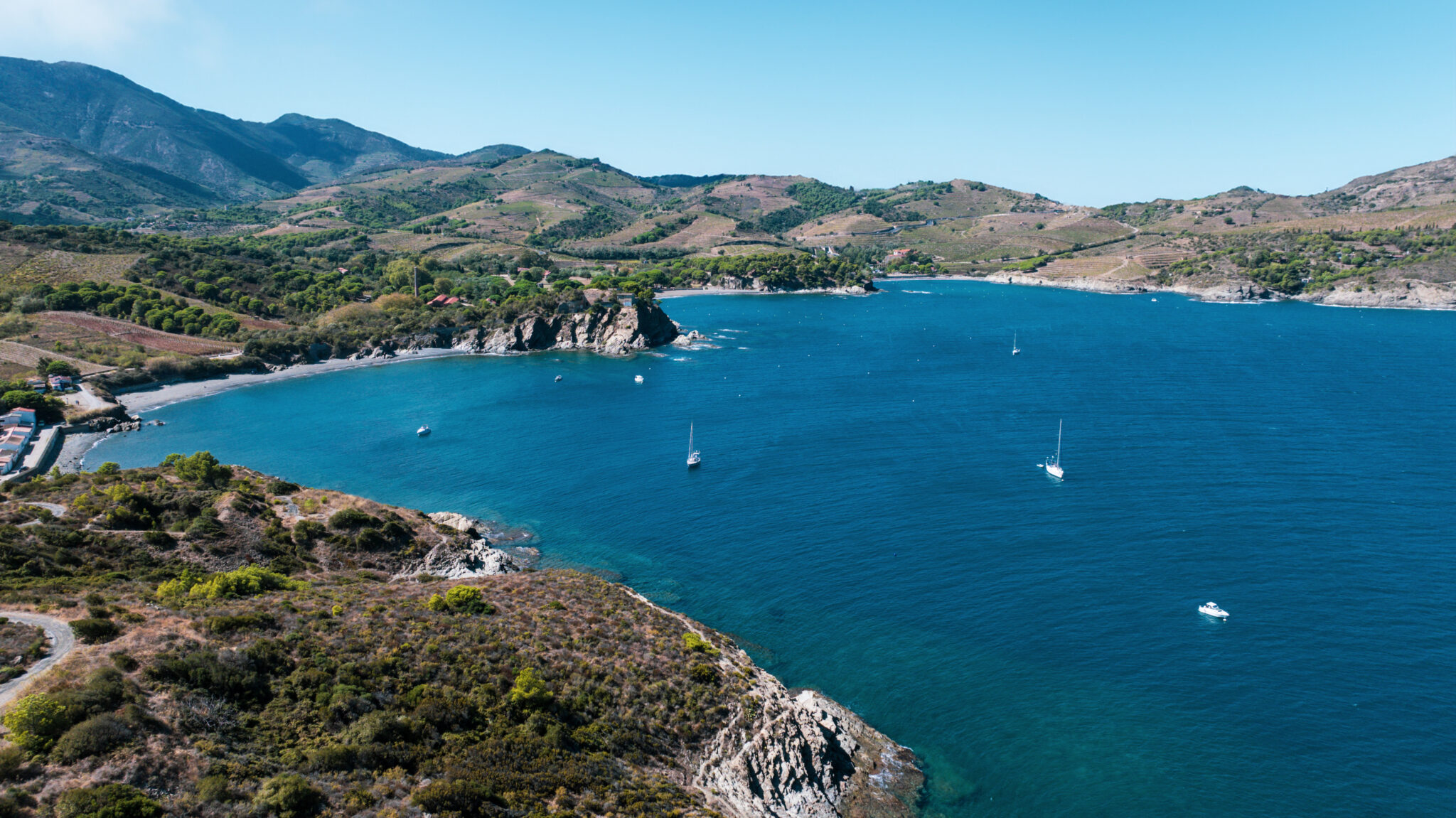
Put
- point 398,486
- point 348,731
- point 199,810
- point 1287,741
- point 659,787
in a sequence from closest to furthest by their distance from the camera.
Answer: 1. point 199,810
2. point 348,731
3. point 659,787
4. point 1287,741
5. point 398,486

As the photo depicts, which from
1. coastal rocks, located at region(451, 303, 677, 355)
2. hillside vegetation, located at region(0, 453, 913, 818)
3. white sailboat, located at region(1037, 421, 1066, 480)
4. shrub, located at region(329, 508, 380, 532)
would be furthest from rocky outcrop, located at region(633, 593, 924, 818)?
coastal rocks, located at region(451, 303, 677, 355)

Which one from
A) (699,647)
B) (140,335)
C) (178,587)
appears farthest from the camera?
(140,335)

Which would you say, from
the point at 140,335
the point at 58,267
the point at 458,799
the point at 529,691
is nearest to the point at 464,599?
the point at 529,691

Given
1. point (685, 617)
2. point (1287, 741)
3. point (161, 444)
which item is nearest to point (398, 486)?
point (161, 444)

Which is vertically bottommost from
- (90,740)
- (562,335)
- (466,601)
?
(466,601)

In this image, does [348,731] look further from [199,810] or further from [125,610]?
[125,610]

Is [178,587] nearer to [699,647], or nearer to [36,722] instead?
[36,722]

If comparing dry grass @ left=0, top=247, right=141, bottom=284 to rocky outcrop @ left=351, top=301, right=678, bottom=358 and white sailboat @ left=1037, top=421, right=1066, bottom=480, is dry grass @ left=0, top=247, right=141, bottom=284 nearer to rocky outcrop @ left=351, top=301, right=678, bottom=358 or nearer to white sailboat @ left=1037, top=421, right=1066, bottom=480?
rocky outcrop @ left=351, top=301, right=678, bottom=358
